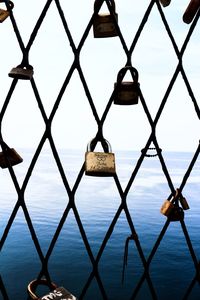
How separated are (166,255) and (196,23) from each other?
41.3m

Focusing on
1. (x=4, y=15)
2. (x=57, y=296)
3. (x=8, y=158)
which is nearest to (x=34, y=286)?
(x=57, y=296)

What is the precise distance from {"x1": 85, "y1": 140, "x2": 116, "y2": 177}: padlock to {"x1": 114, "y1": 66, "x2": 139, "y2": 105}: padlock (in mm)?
318

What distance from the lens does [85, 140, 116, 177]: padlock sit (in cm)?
232

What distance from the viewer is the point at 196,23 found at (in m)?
2.38

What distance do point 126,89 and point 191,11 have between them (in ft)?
2.45

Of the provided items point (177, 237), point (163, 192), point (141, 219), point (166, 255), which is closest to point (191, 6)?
point (166, 255)

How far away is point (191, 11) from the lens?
7.98 feet

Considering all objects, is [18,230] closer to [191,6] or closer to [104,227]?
[104,227]

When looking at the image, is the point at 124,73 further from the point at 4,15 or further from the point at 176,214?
the point at 176,214

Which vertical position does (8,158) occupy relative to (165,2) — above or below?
below

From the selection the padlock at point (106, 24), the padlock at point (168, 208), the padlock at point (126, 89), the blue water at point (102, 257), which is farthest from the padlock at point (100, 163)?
the blue water at point (102, 257)

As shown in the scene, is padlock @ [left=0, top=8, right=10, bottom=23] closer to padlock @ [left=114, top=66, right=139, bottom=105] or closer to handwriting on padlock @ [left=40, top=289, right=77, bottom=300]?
padlock @ [left=114, top=66, right=139, bottom=105]

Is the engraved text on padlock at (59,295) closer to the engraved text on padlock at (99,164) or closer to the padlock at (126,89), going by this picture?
the engraved text on padlock at (99,164)

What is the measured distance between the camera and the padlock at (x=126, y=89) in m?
2.33
